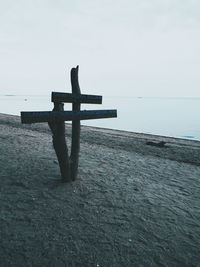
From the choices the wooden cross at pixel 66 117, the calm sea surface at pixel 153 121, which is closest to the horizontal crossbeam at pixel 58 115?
the wooden cross at pixel 66 117

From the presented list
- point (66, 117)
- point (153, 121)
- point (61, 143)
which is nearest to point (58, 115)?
point (66, 117)

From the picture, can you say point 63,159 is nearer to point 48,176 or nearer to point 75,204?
point 48,176

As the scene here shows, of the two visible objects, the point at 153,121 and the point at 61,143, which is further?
the point at 153,121

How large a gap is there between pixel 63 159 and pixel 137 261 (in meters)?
2.76

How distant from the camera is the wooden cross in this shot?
4.20 m

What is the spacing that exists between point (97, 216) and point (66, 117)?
2.02 m

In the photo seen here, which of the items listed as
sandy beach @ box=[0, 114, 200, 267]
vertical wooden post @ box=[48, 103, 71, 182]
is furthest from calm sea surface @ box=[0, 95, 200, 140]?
vertical wooden post @ box=[48, 103, 71, 182]

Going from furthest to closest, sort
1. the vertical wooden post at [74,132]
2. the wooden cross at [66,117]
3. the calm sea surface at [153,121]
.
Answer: the calm sea surface at [153,121] < the vertical wooden post at [74,132] < the wooden cross at [66,117]

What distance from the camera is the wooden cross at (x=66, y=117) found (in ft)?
13.8

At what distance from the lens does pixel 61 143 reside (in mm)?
4855

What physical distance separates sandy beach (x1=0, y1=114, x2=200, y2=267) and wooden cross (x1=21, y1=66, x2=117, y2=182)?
48 centimetres

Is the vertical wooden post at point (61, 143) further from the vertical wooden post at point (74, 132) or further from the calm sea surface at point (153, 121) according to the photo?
the calm sea surface at point (153, 121)

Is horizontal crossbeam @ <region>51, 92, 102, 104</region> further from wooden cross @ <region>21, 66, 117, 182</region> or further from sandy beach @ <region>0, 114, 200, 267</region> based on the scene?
sandy beach @ <region>0, 114, 200, 267</region>

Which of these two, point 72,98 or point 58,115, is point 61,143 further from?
point 72,98
